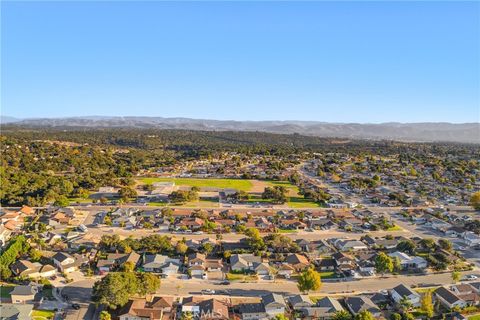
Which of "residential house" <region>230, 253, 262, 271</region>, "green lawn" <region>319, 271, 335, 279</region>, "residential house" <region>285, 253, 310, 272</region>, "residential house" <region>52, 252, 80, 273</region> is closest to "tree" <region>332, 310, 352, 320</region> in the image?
"green lawn" <region>319, 271, 335, 279</region>

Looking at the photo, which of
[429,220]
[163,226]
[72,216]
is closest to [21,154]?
[72,216]

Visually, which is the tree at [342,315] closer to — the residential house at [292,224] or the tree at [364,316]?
the tree at [364,316]

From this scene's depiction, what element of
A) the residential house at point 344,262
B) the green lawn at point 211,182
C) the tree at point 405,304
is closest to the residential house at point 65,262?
the residential house at point 344,262

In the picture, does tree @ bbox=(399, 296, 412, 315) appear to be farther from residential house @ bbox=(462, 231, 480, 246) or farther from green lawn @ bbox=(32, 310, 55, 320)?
green lawn @ bbox=(32, 310, 55, 320)

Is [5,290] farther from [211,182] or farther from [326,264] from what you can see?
[211,182]

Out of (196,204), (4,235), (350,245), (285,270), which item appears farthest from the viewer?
(196,204)

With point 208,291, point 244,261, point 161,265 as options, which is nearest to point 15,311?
point 161,265
